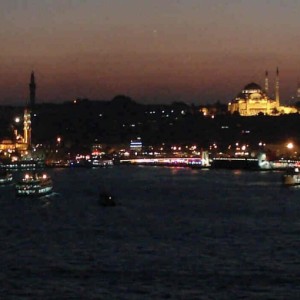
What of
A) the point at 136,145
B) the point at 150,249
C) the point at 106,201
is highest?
the point at 136,145

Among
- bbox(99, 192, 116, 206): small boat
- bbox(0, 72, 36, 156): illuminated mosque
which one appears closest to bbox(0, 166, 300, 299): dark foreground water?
bbox(99, 192, 116, 206): small boat

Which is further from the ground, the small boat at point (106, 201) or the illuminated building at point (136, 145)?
the illuminated building at point (136, 145)

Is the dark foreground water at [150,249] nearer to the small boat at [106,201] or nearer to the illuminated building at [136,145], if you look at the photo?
the small boat at [106,201]

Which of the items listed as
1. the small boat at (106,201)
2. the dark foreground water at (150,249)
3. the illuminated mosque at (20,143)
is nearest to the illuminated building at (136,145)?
the illuminated mosque at (20,143)

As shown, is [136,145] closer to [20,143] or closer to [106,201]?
[20,143]

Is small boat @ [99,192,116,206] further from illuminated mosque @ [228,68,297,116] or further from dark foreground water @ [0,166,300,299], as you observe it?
illuminated mosque @ [228,68,297,116]

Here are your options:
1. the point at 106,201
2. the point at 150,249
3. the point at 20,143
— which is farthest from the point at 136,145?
the point at 150,249

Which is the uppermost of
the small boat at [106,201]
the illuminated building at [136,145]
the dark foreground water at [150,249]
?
the illuminated building at [136,145]

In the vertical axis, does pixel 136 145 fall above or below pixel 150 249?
above
